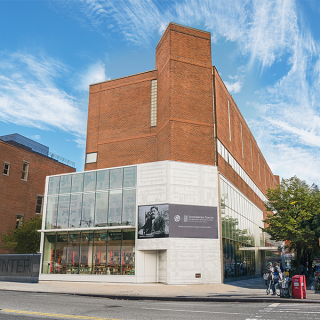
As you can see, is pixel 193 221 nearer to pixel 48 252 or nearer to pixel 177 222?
pixel 177 222

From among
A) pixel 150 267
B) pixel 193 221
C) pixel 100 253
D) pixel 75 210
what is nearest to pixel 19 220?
pixel 75 210

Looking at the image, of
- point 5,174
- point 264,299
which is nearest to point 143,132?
point 5,174

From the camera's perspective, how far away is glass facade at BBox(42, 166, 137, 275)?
93.8 feet

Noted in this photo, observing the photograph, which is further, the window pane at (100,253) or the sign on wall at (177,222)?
the window pane at (100,253)

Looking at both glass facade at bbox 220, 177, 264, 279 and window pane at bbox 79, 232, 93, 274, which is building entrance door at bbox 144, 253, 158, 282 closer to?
window pane at bbox 79, 232, 93, 274

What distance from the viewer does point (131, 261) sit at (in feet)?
91.1

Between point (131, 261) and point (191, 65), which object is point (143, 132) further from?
point (131, 261)

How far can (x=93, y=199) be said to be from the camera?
30.6 m

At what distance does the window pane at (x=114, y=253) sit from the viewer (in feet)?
92.5

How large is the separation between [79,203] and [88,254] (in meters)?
4.68

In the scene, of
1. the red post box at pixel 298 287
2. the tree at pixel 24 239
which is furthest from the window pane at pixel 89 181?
the red post box at pixel 298 287

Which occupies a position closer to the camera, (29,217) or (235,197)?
(235,197)

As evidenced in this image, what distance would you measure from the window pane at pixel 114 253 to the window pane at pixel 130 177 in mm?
4214

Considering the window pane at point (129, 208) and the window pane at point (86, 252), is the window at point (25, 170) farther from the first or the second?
the window pane at point (129, 208)
